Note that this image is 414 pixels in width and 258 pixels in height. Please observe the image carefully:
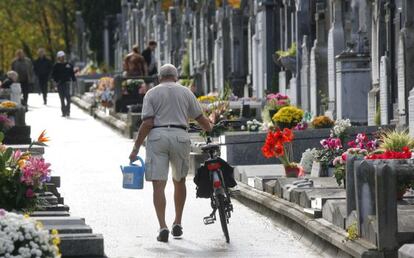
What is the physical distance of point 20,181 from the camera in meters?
13.6

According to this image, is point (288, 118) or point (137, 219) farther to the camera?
point (288, 118)

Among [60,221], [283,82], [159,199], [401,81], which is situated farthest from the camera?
[283,82]

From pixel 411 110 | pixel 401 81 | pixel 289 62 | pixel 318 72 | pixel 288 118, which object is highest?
pixel 289 62

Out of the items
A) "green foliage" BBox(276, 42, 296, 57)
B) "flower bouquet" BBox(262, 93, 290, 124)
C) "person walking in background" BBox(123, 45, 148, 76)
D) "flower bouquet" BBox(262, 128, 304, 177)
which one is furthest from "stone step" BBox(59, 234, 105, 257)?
"person walking in background" BBox(123, 45, 148, 76)

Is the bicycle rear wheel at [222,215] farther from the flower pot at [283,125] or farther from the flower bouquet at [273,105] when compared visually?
the flower bouquet at [273,105]

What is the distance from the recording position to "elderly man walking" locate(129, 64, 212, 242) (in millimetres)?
16109

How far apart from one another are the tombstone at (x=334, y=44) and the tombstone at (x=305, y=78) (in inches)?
73.0

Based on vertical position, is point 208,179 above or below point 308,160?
above

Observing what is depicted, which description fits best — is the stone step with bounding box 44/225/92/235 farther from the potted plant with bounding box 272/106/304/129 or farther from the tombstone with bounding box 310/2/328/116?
the tombstone with bounding box 310/2/328/116

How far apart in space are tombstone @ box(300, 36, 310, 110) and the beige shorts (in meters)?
17.2

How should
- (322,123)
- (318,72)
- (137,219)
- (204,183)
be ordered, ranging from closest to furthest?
(204,183)
(137,219)
(322,123)
(318,72)

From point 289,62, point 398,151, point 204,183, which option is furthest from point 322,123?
point 289,62

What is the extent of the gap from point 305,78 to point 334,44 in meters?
2.81

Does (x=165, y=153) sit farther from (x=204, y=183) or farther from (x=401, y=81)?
(x=401, y=81)
